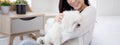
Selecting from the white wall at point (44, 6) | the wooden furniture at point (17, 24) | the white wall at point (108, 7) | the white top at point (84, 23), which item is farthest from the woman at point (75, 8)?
the white wall at point (108, 7)

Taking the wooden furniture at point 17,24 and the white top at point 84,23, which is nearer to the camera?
the white top at point 84,23

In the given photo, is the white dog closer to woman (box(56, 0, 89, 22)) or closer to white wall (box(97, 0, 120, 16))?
woman (box(56, 0, 89, 22))

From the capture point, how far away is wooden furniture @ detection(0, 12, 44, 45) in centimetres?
231

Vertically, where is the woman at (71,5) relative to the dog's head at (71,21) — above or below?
above

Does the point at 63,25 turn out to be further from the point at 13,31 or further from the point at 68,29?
the point at 13,31

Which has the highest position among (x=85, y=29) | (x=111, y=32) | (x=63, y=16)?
(x=63, y=16)

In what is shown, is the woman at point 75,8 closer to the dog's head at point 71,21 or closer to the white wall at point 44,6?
the dog's head at point 71,21

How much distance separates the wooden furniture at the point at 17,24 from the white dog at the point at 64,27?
0.90 m


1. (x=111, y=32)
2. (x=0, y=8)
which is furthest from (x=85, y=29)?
(x=111, y=32)

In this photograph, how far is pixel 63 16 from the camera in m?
1.46

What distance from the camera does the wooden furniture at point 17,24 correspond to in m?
2.31

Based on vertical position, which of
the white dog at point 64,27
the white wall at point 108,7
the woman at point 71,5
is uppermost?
the woman at point 71,5

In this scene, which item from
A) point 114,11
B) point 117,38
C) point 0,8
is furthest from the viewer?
point 114,11

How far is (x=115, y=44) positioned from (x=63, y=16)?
1.50 metres
